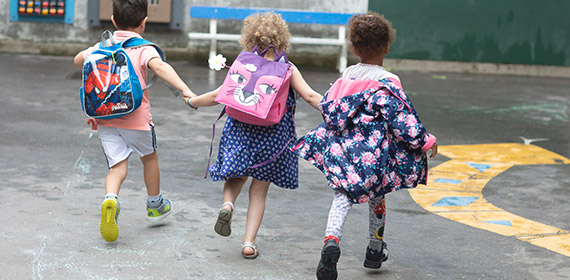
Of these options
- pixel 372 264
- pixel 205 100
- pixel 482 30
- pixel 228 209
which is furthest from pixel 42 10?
pixel 372 264

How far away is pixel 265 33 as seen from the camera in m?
4.39

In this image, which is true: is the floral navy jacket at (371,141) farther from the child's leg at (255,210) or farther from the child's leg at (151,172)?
the child's leg at (151,172)

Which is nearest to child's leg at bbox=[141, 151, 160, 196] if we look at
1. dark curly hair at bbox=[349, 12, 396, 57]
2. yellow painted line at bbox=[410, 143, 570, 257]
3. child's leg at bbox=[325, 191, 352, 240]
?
child's leg at bbox=[325, 191, 352, 240]

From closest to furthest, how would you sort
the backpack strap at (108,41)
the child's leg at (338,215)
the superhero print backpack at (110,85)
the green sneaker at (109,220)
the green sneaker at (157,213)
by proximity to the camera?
the child's leg at (338,215) < the green sneaker at (109,220) < the superhero print backpack at (110,85) < the backpack strap at (108,41) < the green sneaker at (157,213)

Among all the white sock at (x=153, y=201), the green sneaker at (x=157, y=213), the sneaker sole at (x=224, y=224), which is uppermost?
the sneaker sole at (x=224, y=224)

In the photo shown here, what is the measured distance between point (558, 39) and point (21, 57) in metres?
9.52

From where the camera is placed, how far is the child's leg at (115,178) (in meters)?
4.59

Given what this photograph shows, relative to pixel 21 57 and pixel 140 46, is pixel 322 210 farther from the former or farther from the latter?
pixel 21 57

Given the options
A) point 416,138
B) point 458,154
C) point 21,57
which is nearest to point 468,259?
point 416,138

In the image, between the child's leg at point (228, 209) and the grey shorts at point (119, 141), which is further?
the grey shorts at point (119, 141)

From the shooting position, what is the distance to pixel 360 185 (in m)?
4.01

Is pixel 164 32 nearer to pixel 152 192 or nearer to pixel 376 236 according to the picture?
pixel 152 192

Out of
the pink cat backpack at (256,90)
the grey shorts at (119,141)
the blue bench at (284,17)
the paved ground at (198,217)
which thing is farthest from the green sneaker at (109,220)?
the blue bench at (284,17)

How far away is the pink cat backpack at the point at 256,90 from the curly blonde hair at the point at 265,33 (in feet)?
0.17
